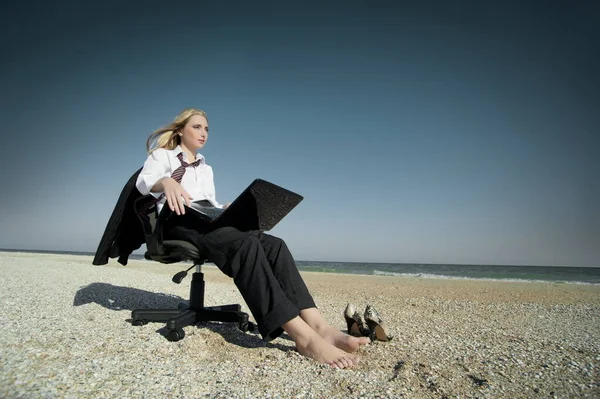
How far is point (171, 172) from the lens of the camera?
3.32 m

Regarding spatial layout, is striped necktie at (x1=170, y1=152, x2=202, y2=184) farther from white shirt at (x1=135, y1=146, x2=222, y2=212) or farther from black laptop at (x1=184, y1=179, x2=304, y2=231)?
black laptop at (x1=184, y1=179, x2=304, y2=231)

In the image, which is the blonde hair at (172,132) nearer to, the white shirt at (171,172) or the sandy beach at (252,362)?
the white shirt at (171,172)

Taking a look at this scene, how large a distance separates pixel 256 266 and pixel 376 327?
126cm

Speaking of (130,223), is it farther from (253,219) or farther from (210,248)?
(253,219)

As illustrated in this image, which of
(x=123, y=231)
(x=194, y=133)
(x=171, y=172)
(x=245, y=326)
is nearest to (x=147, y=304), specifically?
(x=123, y=231)

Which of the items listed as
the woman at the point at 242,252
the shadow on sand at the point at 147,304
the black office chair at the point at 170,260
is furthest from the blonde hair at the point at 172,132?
the shadow on sand at the point at 147,304

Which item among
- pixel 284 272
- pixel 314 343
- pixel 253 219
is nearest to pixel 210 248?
pixel 253 219

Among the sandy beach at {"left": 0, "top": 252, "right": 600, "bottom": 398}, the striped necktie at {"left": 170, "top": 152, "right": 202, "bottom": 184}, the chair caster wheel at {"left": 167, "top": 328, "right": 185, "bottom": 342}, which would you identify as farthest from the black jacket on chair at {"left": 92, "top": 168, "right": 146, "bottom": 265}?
the chair caster wheel at {"left": 167, "top": 328, "right": 185, "bottom": 342}

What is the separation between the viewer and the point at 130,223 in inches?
136

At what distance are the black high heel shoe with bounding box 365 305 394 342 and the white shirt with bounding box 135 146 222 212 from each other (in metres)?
1.88

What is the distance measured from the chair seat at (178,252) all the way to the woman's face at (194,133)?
1.13 m

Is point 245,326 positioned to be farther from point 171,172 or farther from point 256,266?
point 171,172

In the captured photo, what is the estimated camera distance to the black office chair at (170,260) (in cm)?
300

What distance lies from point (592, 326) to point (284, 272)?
4.47 m
